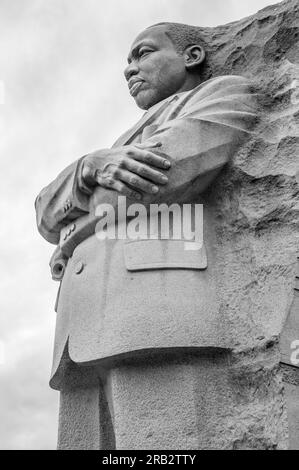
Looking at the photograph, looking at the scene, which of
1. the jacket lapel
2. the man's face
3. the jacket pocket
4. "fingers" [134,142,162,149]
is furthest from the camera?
the man's face

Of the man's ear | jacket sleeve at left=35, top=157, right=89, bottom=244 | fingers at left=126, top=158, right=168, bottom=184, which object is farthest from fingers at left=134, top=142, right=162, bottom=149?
the man's ear

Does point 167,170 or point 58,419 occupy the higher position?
point 167,170

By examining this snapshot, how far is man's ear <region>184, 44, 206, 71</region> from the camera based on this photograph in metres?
4.90

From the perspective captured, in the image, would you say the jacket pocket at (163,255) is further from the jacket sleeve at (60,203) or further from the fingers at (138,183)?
the jacket sleeve at (60,203)

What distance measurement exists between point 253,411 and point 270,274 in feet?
2.23

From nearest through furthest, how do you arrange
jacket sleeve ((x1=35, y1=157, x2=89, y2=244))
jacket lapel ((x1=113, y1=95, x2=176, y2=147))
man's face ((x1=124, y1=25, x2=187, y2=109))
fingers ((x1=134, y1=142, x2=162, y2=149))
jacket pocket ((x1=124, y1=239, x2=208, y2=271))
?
jacket pocket ((x1=124, y1=239, x2=208, y2=271)), fingers ((x1=134, y1=142, x2=162, y2=149)), jacket sleeve ((x1=35, y1=157, x2=89, y2=244)), jacket lapel ((x1=113, y1=95, x2=176, y2=147)), man's face ((x1=124, y1=25, x2=187, y2=109))

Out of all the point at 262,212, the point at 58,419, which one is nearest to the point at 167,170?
the point at 262,212

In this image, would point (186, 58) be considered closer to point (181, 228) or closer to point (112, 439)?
point (181, 228)

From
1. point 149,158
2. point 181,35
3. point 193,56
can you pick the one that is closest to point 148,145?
point 149,158

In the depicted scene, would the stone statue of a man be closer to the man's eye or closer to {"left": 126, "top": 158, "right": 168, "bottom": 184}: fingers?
{"left": 126, "top": 158, "right": 168, "bottom": 184}: fingers

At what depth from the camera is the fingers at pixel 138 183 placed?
3.99 meters

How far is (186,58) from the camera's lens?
4.91 m

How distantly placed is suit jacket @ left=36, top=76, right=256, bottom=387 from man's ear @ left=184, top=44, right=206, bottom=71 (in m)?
0.32
